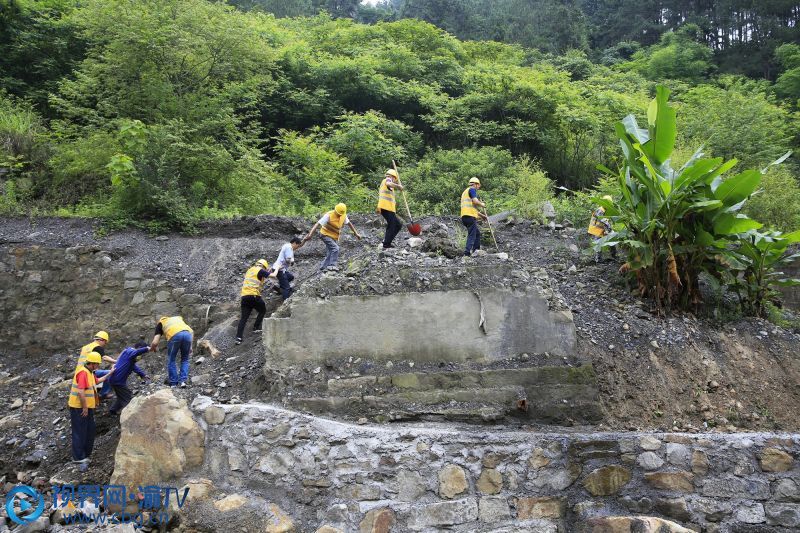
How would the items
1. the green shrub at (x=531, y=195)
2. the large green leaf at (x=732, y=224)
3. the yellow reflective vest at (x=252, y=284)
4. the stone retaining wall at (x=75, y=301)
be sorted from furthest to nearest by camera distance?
the green shrub at (x=531, y=195), the stone retaining wall at (x=75, y=301), the yellow reflective vest at (x=252, y=284), the large green leaf at (x=732, y=224)

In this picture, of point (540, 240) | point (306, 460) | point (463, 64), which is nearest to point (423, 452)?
point (306, 460)

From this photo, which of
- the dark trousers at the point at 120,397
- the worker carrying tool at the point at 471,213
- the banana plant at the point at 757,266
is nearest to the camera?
the dark trousers at the point at 120,397

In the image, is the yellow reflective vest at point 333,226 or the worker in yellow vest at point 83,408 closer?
the worker in yellow vest at point 83,408

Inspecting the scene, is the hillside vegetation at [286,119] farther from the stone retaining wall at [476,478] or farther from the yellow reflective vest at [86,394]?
the stone retaining wall at [476,478]

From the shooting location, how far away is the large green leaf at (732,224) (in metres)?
7.63

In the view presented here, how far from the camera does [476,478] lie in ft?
17.1

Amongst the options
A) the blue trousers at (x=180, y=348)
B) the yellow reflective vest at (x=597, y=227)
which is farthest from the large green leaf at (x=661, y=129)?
the blue trousers at (x=180, y=348)

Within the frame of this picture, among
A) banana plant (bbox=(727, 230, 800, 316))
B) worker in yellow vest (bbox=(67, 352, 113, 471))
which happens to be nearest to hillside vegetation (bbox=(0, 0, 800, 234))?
banana plant (bbox=(727, 230, 800, 316))

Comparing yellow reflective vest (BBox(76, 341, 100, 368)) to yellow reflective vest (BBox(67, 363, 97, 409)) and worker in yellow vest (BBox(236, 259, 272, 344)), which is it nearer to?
yellow reflective vest (BBox(67, 363, 97, 409))

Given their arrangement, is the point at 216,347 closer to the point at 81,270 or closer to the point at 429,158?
the point at 81,270

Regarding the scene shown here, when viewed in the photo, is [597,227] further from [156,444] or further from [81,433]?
[81,433]

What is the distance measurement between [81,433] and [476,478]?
14.6 ft

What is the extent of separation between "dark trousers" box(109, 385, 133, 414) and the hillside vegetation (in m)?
4.67

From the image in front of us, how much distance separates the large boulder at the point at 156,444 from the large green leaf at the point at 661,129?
6727 mm
